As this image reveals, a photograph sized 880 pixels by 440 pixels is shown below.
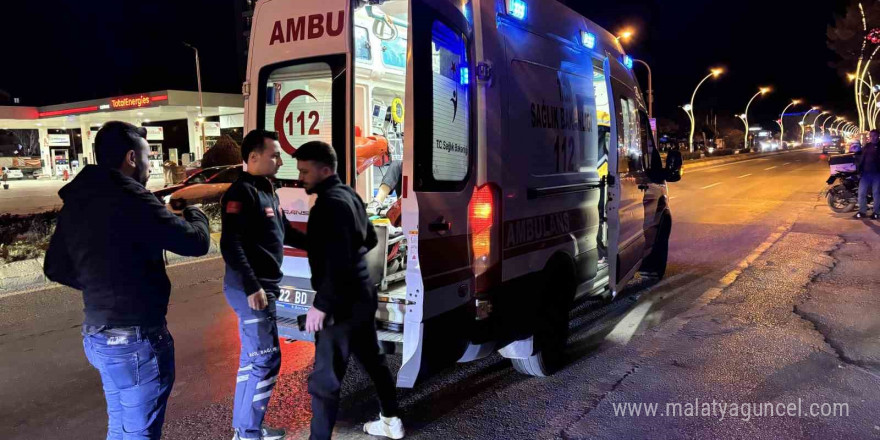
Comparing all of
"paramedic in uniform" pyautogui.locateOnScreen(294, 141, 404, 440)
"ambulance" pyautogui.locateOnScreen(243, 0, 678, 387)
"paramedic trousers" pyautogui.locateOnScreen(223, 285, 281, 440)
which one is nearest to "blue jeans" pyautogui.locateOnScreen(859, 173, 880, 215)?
"ambulance" pyautogui.locateOnScreen(243, 0, 678, 387)

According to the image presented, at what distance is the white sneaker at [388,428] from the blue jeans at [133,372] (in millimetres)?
1257

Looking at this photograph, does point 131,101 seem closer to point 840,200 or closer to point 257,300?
point 840,200

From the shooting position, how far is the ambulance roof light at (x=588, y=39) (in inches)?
196

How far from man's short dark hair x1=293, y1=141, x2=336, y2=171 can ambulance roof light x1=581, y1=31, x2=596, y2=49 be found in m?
2.82

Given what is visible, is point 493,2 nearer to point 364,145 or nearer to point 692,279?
point 364,145

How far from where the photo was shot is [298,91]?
4.21 m

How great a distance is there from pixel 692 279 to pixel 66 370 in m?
6.98

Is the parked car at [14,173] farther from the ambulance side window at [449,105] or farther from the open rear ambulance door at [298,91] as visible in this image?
the ambulance side window at [449,105]

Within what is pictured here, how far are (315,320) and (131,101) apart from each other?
36.3 metres

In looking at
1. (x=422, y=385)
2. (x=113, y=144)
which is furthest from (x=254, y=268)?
(x=422, y=385)

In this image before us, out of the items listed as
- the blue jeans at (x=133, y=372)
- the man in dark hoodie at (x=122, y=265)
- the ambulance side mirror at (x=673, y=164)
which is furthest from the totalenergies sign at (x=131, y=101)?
the blue jeans at (x=133, y=372)

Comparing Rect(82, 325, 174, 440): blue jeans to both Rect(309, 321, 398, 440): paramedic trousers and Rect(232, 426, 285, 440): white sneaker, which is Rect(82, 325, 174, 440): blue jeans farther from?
Rect(232, 426, 285, 440): white sneaker

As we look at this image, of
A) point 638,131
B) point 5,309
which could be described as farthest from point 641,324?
point 5,309

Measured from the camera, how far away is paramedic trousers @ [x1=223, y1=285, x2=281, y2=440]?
3217 millimetres
